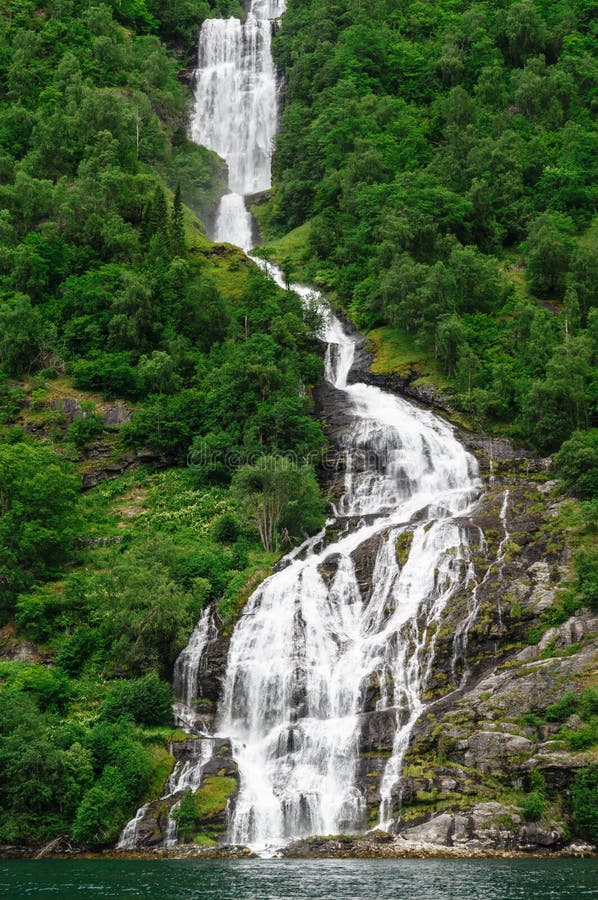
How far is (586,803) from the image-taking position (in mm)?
45344

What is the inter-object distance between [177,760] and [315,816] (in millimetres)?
7723

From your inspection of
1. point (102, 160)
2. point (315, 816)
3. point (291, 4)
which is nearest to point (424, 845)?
point (315, 816)

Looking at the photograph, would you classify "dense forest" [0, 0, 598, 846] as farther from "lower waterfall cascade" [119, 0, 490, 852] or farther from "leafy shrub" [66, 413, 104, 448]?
"lower waterfall cascade" [119, 0, 490, 852]

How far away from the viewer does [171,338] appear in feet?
280

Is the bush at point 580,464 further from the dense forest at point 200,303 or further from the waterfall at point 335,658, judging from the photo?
the waterfall at point 335,658

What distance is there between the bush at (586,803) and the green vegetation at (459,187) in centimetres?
3099

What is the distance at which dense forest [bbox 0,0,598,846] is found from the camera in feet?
195

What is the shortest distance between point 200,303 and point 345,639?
36549 mm

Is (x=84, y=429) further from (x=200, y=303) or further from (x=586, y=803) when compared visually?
(x=586, y=803)

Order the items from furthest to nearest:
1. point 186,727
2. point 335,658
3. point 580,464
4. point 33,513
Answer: point 33,513
point 580,464
point 335,658
point 186,727

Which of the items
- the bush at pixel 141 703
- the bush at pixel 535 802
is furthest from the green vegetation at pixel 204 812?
the bush at pixel 535 802

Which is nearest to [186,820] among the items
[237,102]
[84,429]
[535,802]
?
[535,802]

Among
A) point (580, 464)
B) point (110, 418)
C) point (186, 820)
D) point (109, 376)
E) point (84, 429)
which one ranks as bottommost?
point (186, 820)

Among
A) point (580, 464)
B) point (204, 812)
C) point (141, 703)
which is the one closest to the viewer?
point (204, 812)
